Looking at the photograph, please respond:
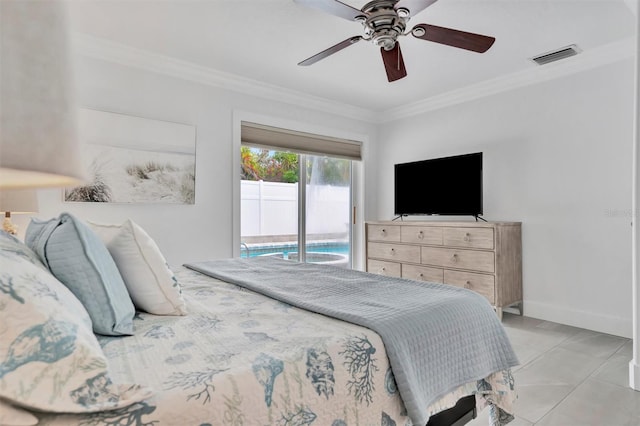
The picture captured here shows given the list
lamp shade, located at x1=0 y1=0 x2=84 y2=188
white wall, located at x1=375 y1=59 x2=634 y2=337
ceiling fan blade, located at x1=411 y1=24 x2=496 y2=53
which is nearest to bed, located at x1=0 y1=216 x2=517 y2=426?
lamp shade, located at x1=0 y1=0 x2=84 y2=188

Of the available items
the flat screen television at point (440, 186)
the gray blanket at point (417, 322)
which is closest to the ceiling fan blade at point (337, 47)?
the gray blanket at point (417, 322)

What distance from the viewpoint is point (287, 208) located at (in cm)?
461

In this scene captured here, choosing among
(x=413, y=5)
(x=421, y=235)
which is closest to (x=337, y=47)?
(x=413, y=5)

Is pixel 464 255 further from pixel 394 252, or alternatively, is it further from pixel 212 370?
pixel 212 370

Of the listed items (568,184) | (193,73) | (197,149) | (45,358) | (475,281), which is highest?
(193,73)

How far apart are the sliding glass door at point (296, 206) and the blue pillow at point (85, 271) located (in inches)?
119

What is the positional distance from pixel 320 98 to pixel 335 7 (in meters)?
2.51

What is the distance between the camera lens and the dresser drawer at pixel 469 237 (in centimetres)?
349

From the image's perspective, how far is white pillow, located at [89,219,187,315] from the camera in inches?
52.9

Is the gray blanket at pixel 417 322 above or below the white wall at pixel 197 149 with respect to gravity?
below

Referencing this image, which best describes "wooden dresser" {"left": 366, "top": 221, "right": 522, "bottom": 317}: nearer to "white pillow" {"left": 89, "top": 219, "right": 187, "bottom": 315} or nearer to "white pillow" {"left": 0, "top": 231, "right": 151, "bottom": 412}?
"white pillow" {"left": 89, "top": 219, "right": 187, "bottom": 315}

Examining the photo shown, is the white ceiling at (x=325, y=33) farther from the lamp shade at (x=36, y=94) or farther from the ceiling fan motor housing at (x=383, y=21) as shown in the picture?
the lamp shade at (x=36, y=94)

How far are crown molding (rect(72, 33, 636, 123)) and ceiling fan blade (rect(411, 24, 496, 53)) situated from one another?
67.1 inches

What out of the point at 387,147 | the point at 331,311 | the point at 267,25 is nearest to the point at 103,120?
the point at 267,25
